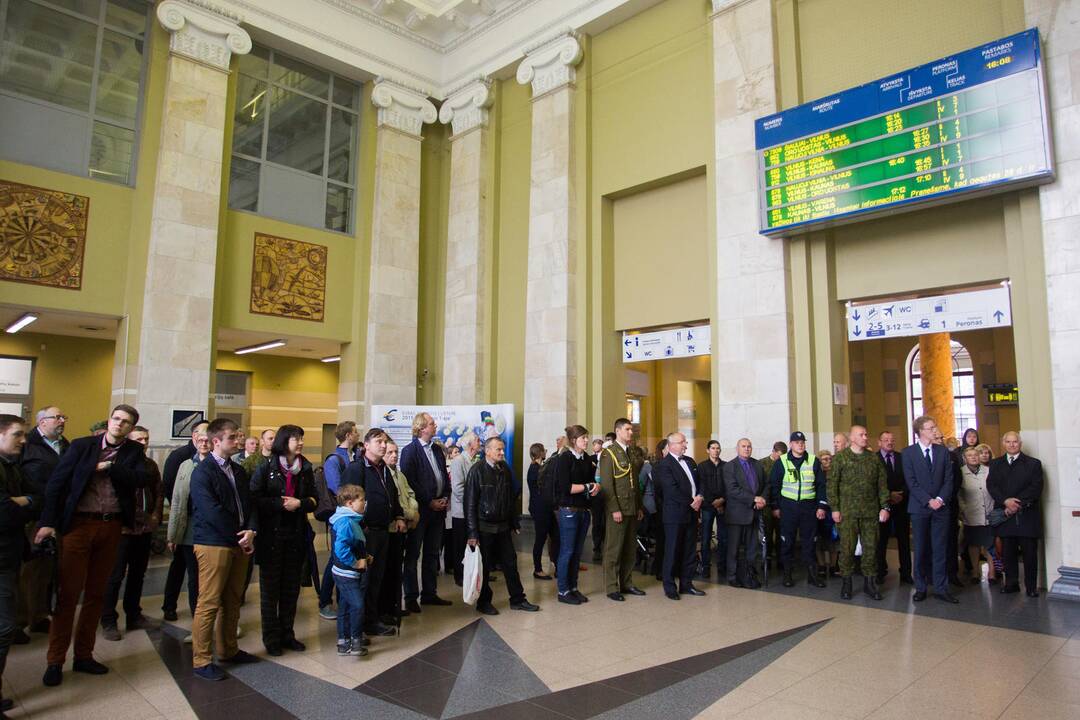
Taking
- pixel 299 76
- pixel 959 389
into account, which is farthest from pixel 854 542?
pixel 959 389

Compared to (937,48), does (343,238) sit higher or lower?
lower

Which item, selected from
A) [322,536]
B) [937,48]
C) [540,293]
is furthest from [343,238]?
[937,48]

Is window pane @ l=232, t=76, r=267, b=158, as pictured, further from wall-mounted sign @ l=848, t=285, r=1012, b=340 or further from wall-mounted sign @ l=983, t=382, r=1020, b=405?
wall-mounted sign @ l=983, t=382, r=1020, b=405

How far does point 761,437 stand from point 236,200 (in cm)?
966

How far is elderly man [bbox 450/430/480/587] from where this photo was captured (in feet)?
22.9

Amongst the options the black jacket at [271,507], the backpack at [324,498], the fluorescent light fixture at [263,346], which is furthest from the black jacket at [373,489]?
the fluorescent light fixture at [263,346]

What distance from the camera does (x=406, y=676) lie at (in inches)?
174

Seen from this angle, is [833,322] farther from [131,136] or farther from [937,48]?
[131,136]

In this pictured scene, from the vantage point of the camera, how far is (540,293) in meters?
12.2

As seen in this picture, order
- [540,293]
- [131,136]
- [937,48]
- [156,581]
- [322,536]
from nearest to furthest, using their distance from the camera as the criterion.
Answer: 1. [156,581]
2. [937,48]
3. [322,536]
4. [131,136]
5. [540,293]

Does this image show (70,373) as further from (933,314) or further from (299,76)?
(933,314)

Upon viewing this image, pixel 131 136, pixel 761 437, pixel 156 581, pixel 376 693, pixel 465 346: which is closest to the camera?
pixel 376 693

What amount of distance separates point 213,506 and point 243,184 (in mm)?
9671

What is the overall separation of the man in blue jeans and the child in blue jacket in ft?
1.33
